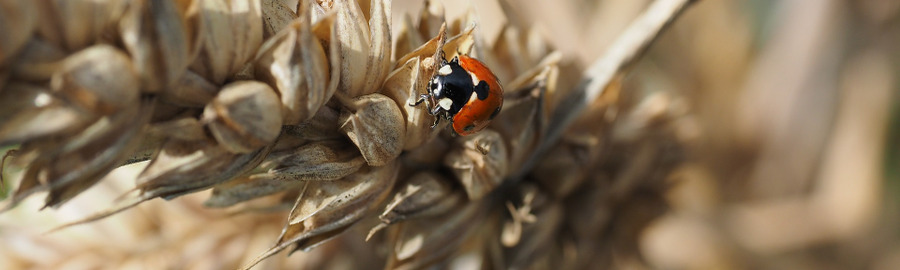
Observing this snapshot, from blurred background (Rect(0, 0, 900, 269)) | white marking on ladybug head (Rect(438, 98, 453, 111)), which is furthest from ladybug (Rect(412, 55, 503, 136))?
blurred background (Rect(0, 0, 900, 269))

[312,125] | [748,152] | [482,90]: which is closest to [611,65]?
[482,90]

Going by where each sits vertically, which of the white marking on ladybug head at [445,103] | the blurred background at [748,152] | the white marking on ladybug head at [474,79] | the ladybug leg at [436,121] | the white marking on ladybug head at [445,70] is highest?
the white marking on ladybug head at [445,70]

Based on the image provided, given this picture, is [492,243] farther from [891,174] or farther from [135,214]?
[891,174]

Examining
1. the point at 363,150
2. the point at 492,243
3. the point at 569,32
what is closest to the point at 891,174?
the point at 569,32

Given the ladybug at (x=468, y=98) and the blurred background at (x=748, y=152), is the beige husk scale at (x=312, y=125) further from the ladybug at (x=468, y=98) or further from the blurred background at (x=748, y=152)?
the blurred background at (x=748, y=152)

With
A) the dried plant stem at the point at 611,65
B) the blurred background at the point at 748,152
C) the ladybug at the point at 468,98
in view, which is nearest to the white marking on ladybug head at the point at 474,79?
the ladybug at the point at 468,98
